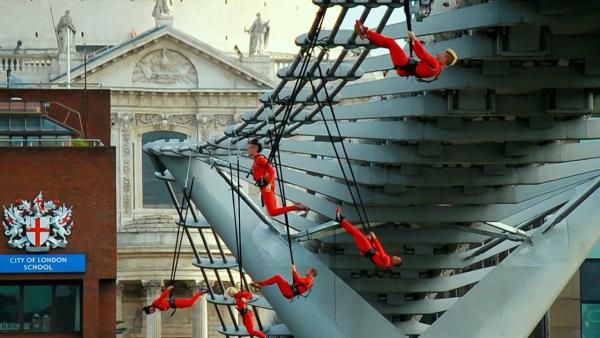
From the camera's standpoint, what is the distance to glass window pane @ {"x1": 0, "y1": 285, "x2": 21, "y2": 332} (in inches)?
2709

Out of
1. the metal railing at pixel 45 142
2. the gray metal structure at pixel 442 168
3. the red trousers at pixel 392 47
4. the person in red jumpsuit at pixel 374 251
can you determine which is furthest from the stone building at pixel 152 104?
the red trousers at pixel 392 47

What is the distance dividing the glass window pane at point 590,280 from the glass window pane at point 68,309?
13.0 metres

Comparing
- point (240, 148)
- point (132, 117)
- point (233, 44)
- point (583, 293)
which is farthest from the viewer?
point (233, 44)

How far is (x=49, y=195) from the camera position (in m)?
68.8

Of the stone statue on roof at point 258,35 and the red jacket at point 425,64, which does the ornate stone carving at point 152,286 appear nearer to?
the stone statue on roof at point 258,35

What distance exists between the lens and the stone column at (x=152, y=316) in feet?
383

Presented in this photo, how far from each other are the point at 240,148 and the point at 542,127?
11271 mm

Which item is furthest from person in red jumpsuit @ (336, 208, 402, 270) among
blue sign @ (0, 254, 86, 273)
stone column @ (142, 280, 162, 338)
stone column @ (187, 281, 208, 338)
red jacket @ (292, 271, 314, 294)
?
stone column @ (187, 281, 208, 338)

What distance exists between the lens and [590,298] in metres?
67.6

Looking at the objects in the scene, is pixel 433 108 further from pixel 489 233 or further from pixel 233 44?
pixel 233 44

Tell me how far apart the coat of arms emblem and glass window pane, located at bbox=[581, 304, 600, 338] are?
13437 millimetres

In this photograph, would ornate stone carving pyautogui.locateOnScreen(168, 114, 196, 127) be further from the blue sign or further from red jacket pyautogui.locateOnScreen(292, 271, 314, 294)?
red jacket pyautogui.locateOnScreen(292, 271, 314, 294)

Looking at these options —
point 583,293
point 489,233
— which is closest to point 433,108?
point 489,233

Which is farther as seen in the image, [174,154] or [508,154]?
[174,154]
